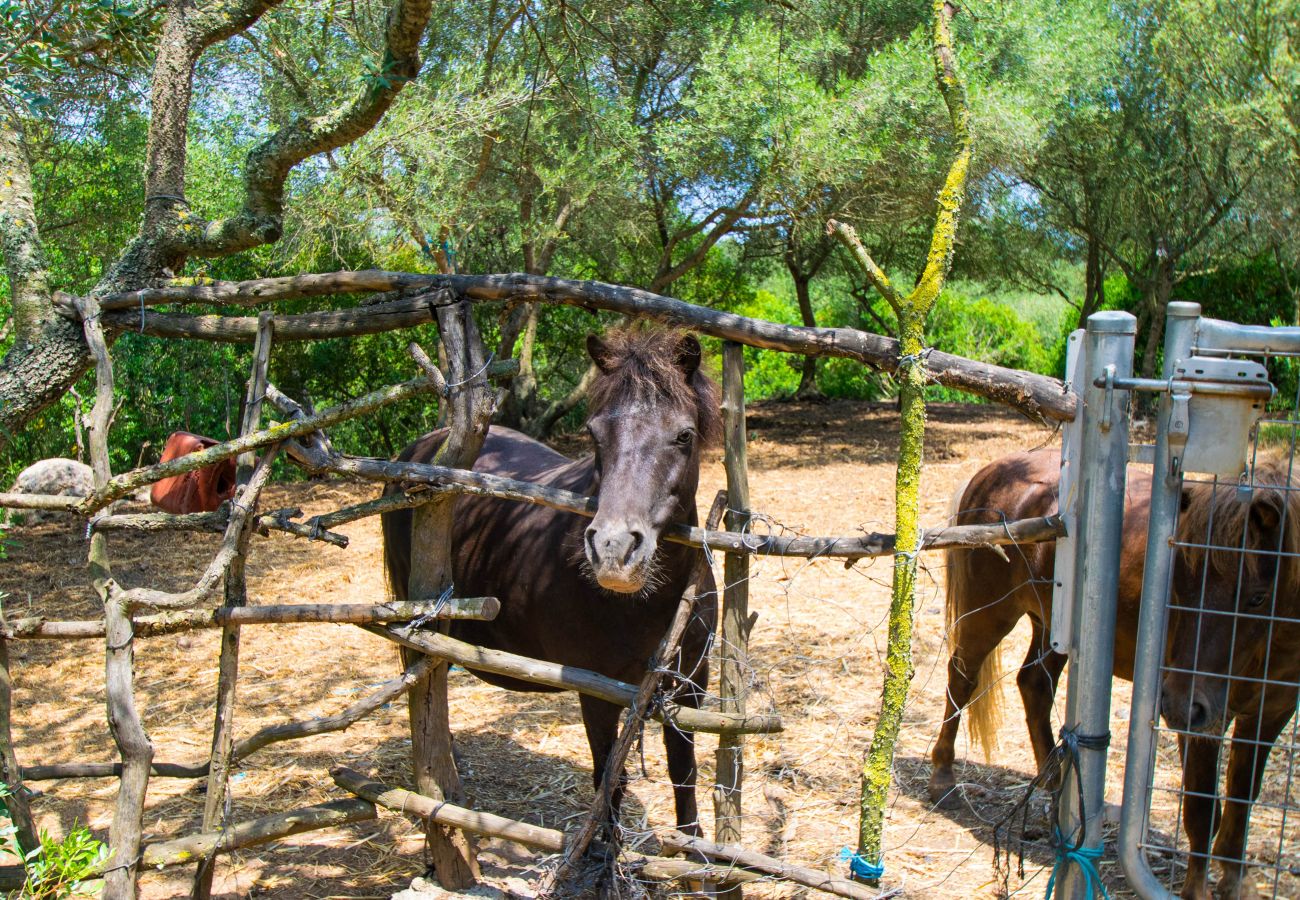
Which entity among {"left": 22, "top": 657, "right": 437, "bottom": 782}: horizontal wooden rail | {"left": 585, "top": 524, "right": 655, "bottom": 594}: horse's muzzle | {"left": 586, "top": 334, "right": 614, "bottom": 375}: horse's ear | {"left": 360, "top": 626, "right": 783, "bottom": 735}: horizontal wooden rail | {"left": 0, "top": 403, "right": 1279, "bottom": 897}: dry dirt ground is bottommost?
{"left": 0, "top": 403, "right": 1279, "bottom": 897}: dry dirt ground

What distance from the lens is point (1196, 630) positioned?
2891 mm

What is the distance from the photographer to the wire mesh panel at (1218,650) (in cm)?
204

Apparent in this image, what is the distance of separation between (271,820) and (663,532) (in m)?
1.63

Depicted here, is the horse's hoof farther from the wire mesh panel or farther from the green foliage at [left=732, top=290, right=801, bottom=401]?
the green foliage at [left=732, top=290, right=801, bottom=401]

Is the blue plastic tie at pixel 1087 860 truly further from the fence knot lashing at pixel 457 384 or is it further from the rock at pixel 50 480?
the rock at pixel 50 480

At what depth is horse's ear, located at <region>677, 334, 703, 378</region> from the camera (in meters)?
3.01

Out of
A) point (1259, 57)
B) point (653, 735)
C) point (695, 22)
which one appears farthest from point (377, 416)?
point (1259, 57)

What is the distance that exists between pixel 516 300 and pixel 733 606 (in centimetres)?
125

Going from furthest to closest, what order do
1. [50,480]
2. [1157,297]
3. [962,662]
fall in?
[1157,297], [50,480], [962,662]

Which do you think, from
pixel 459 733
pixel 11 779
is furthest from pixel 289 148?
pixel 459 733

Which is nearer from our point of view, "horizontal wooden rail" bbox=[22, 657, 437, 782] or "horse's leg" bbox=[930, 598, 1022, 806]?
"horizontal wooden rail" bbox=[22, 657, 437, 782]

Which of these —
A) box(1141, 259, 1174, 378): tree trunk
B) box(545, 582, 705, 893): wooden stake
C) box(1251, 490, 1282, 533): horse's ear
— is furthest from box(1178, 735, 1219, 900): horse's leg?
box(1141, 259, 1174, 378): tree trunk

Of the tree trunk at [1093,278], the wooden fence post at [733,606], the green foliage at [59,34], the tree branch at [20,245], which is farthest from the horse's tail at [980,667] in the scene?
the tree trunk at [1093,278]

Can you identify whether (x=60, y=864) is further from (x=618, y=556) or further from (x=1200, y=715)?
(x=1200, y=715)
